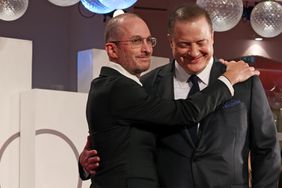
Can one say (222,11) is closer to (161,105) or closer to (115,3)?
(115,3)

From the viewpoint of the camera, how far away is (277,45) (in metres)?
8.67

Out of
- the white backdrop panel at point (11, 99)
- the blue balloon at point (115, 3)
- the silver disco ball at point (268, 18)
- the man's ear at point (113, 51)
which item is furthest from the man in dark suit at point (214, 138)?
the silver disco ball at point (268, 18)

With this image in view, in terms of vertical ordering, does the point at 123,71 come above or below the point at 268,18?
below

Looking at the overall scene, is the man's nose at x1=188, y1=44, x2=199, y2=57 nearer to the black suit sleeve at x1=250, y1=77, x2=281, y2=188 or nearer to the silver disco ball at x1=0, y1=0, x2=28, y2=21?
the black suit sleeve at x1=250, y1=77, x2=281, y2=188

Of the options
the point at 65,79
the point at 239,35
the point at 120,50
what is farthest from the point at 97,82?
the point at 239,35

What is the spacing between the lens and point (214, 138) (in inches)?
83.2

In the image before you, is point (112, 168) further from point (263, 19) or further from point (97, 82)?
point (263, 19)

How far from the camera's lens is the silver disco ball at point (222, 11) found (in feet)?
14.3

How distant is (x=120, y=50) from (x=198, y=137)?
16.8 inches

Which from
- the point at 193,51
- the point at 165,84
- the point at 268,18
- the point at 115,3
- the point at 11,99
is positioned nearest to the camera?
the point at 193,51

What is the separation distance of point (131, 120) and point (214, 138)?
285mm

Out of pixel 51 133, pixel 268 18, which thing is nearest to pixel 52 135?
pixel 51 133

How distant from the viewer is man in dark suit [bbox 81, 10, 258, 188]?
2.09 metres

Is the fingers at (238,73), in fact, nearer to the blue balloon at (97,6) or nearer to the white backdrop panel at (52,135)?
the white backdrop panel at (52,135)
